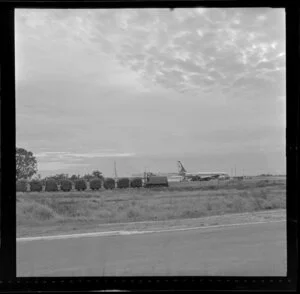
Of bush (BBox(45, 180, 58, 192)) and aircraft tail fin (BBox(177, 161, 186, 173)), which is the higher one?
aircraft tail fin (BBox(177, 161, 186, 173))

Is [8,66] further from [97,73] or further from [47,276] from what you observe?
[47,276]

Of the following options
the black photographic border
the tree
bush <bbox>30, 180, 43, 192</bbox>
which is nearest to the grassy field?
bush <bbox>30, 180, 43, 192</bbox>

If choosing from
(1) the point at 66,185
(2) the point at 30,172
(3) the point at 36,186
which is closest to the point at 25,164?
(2) the point at 30,172

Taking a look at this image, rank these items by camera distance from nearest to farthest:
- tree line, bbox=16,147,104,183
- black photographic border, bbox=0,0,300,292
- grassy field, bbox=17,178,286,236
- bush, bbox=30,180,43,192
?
black photographic border, bbox=0,0,300,292, tree line, bbox=16,147,104,183, bush, bbox=30,180,43,192, grassy field, bbox=17,178,286,236

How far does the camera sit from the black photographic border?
4.62ft

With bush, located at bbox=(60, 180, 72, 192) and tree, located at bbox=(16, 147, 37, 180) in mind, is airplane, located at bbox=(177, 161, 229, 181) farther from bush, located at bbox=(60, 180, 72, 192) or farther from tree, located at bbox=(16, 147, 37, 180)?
tree, located at bbox=(16, 147, 37, 180)

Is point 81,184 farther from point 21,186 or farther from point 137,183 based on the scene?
point 21,186

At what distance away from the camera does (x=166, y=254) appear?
182cm

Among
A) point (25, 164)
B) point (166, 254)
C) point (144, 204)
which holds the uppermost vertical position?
point (25, 164)

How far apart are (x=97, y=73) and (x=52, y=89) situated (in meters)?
0.26

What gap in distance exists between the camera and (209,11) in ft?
5.29

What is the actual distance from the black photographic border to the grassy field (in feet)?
1.85
